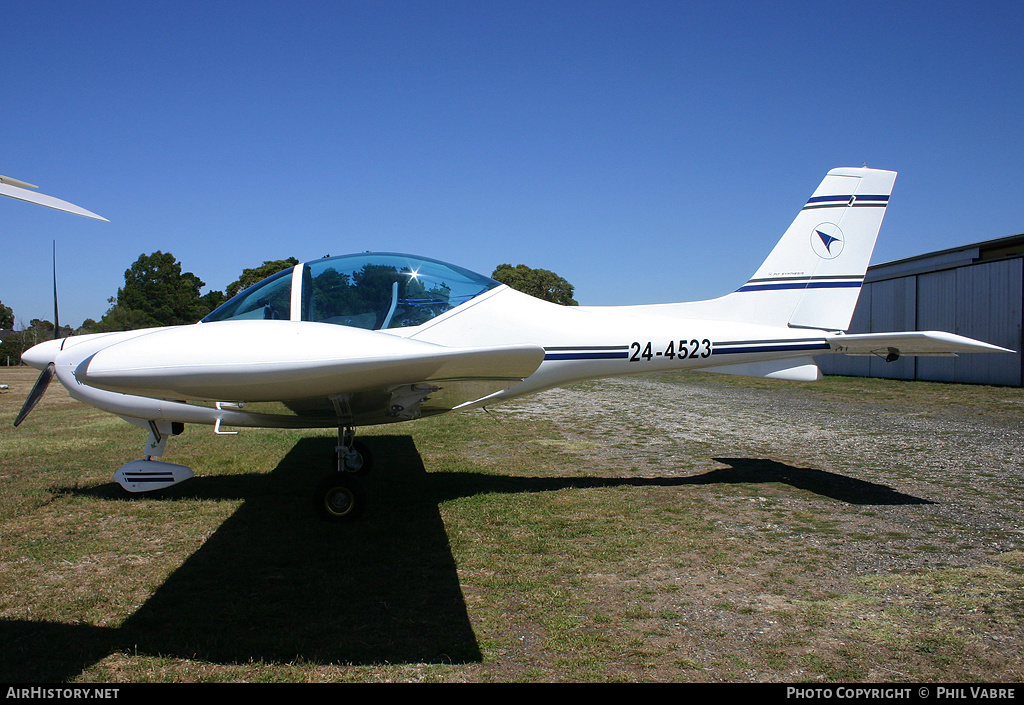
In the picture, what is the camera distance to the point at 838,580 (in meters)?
3.65

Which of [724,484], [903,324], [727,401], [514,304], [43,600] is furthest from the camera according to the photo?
[903,324]

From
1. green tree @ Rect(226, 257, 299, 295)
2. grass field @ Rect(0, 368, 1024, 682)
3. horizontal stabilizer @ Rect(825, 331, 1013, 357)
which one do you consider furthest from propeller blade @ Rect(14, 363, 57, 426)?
green tree @ Rect(226, 257, 299, 295)

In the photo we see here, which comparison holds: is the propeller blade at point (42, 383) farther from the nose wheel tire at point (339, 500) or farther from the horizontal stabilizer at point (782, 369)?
the horizontal stabilizer at point (782, 369)

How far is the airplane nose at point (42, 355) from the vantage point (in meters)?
4.86

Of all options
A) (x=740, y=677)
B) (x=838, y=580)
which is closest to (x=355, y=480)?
(x=740, y=677)

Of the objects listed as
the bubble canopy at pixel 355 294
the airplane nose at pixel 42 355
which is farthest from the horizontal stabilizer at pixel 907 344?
the airplane nose at pixel 42 355

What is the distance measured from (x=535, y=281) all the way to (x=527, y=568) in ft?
188

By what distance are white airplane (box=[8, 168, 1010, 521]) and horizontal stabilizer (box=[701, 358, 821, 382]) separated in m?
0.02

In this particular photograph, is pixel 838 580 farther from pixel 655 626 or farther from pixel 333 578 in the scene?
pixel 333 578

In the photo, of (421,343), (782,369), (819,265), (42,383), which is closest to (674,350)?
(782,369)

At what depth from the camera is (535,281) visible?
60.3 m

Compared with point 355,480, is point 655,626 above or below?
below

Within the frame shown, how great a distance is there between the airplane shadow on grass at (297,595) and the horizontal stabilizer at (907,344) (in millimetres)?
1428

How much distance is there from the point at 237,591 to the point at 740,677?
2894mm
